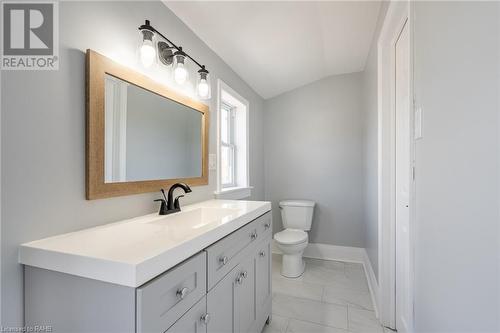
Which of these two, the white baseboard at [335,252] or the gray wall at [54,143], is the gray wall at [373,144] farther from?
the gray wall at [54,143]

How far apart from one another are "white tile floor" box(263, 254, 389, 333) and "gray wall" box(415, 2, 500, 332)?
36.6 inches

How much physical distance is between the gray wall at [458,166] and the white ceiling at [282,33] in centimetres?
100

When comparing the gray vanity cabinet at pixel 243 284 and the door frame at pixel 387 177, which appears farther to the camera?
the door frame at pixel 387 177

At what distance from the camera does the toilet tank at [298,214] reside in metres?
2.87

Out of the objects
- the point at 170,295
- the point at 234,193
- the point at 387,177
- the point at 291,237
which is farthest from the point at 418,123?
the point at 291,237

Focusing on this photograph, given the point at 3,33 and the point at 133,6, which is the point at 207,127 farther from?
the point at 3,33

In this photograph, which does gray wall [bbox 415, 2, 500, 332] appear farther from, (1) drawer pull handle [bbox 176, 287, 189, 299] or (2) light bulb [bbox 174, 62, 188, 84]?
(2) light bulb [bbox 174, 62, 188, 84]

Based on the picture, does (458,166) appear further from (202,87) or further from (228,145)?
(228,145)

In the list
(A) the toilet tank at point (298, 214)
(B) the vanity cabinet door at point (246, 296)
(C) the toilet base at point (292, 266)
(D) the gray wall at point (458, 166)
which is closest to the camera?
(D) the gray wall at point (458, 166)

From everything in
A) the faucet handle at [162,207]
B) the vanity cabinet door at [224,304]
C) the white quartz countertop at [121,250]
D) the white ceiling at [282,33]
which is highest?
the white ceiling at [282,33]

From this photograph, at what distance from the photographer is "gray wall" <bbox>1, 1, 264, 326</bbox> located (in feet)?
2.49

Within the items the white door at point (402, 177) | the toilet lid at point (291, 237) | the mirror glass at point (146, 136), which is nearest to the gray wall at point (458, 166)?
the white door at point (402, 177)

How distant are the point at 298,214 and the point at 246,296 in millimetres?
1700

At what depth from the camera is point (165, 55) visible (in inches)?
55.3
